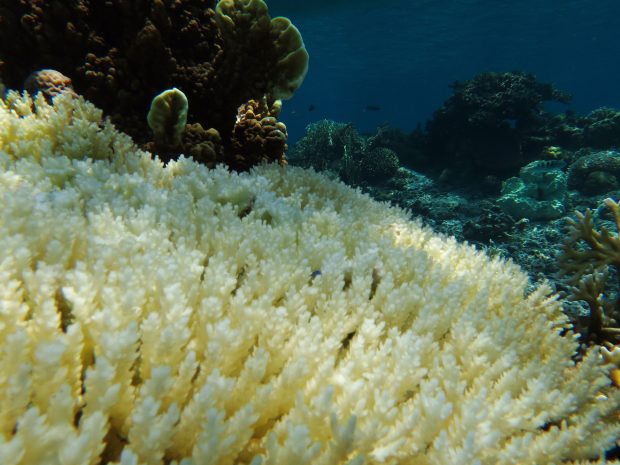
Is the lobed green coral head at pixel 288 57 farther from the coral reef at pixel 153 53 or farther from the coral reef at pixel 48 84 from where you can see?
the coral reef at pixel 48 84

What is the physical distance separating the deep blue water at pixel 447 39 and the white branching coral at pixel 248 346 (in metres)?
18.1

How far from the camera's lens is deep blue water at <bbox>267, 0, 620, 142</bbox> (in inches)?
1612

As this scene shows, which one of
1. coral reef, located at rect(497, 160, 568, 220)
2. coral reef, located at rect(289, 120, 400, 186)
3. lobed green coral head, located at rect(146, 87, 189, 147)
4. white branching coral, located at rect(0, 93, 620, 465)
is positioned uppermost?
coral reef, located at rect(497, 160, 568, 220)

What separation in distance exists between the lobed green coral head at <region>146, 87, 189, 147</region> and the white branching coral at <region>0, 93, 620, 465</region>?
1.13m

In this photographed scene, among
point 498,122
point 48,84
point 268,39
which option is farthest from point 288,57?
point 498,122

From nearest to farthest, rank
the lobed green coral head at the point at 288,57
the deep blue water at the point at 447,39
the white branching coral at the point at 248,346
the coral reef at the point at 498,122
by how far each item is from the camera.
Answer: the white branching coral at the point at 248,346 → the lobed green coral head at the point at 288,57 → the coral reef at the point at 498,122 → the deep blue water at the point at 447,39

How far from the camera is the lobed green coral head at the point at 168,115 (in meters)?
3.98

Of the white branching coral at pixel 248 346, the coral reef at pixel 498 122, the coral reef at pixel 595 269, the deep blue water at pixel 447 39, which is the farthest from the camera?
the deep blue water at pixel 447 39

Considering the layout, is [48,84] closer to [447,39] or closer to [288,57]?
[288,57]

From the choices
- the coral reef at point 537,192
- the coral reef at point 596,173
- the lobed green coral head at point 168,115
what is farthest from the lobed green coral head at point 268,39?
the coral reef at point 596,173

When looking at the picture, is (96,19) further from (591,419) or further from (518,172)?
(518,172)

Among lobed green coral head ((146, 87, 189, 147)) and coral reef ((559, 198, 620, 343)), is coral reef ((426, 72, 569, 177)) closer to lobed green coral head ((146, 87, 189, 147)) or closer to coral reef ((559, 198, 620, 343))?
coral reef ((559, 198, 620, 343))

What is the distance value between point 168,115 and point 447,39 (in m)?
59.7

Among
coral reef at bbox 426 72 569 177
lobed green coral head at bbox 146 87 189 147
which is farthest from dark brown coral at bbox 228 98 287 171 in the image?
coral reef at bbox 426 72 569 177
